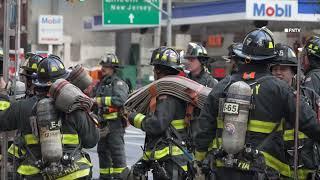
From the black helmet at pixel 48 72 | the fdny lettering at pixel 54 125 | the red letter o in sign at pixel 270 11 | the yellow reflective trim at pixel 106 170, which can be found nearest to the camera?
the fdny lettering at pixel 54 125

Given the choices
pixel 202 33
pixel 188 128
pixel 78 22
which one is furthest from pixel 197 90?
pixel 78 22

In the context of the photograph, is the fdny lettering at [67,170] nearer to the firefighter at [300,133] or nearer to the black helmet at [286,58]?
the firefighter at [300,133]

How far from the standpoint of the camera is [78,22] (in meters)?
45.2

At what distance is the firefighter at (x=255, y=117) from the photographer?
→ 17.7 feet

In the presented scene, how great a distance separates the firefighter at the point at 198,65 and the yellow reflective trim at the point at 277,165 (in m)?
3.57

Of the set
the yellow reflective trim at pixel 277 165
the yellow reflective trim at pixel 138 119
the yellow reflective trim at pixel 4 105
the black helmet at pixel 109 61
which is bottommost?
the yellow reflective trim at pixel 277 165

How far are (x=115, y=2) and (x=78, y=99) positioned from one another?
19.5 m

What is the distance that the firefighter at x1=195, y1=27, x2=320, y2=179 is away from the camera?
5.41 meters

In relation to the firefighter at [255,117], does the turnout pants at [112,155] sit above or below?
below

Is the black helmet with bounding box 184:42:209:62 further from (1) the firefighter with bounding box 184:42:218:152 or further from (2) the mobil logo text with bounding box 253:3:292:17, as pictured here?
(2) the mobil logo text with bounding box 253:3:292:17

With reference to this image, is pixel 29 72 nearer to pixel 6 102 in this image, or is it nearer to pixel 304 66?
pixel 6 102

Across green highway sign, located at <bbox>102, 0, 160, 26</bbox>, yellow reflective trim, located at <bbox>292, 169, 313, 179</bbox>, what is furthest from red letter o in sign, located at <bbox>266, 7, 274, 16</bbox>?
yellow reflective trim, located at <bbox>292, 169, 313, 179</bbox>

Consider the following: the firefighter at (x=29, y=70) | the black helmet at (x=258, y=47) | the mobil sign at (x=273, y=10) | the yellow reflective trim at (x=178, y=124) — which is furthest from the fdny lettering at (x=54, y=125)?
the mobil sign at (x=273, y=10)

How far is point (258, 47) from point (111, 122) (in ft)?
19.7
